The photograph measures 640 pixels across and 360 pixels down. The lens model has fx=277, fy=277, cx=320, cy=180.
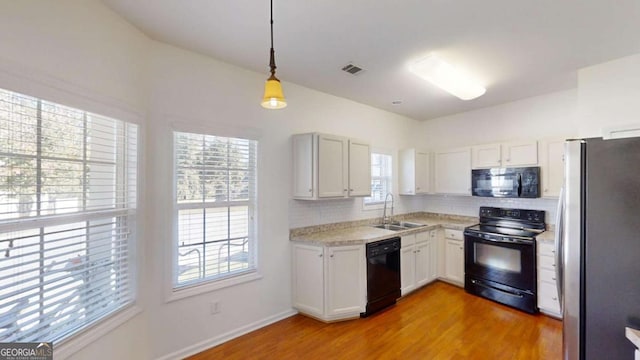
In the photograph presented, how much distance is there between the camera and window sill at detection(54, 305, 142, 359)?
1625mm

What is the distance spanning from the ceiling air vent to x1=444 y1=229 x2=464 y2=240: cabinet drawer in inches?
112

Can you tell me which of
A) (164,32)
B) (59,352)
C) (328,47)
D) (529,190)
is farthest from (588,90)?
(59,352)

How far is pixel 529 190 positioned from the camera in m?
3.64

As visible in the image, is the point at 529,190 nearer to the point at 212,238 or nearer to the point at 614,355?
the point at 614,355

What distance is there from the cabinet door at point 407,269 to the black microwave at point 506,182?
139 cm

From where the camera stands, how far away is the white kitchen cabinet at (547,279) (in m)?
3.21

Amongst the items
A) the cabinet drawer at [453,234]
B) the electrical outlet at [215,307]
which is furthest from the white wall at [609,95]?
the electrical outlet at [215,307]

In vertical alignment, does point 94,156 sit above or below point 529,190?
above

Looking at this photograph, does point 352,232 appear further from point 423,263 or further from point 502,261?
point 502,261

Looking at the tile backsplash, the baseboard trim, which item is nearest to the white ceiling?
the tile backsplash

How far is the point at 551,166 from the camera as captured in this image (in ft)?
11.6

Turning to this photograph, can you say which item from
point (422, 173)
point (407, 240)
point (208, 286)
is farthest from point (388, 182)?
point (208, 286)

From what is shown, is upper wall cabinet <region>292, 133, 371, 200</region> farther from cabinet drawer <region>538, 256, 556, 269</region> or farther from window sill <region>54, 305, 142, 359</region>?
cabinet drawer <region>538, 256, 556, 269</region>

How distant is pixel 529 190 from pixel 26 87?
4.87 metres
